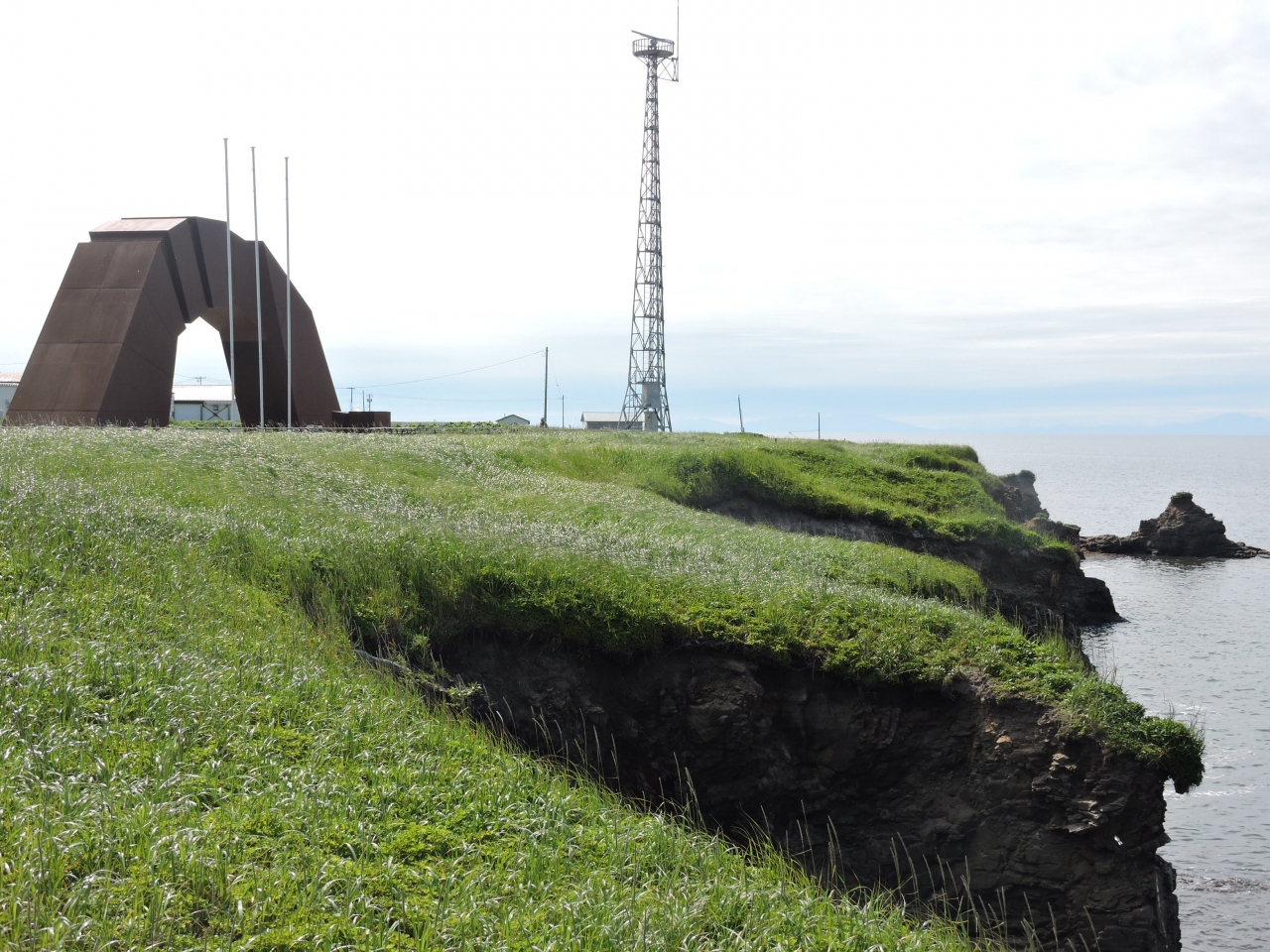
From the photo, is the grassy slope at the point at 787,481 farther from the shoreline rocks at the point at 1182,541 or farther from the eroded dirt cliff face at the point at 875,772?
the shoreline rocks at the point at 1182,541

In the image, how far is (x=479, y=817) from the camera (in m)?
5.87

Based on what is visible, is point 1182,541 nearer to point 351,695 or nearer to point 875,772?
point 875,772

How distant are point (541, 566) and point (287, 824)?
21.3 ft

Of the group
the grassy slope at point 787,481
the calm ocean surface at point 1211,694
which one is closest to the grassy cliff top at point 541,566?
the grassy slope at point 787,481

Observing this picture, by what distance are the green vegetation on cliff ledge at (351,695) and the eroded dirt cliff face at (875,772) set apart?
364 millimetres

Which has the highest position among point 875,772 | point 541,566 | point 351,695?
point 541,566

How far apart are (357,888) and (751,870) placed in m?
2.61

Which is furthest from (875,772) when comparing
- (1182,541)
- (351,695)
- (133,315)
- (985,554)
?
(1182,541)

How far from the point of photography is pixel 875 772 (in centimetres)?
1001

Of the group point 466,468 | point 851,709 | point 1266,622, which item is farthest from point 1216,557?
point 851,709

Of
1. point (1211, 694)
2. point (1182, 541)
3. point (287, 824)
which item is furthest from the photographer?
point (1182, 541)

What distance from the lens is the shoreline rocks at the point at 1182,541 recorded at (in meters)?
52.4

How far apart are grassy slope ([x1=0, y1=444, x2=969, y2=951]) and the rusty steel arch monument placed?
19.1 meters

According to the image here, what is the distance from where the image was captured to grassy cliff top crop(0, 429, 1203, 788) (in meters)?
10.4
